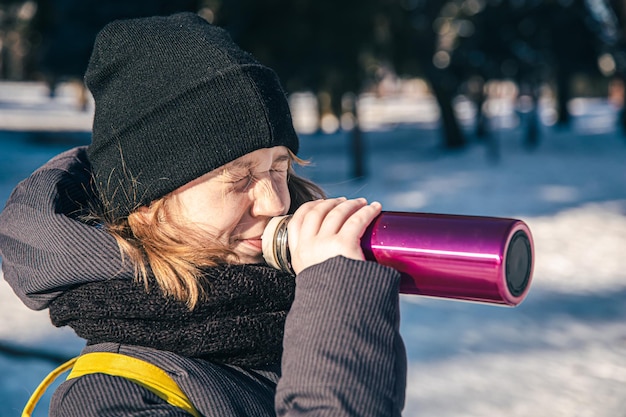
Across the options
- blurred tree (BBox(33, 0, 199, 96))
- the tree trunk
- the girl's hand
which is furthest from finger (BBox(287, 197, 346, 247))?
the tree trunk

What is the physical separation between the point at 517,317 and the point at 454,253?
13.5 feet

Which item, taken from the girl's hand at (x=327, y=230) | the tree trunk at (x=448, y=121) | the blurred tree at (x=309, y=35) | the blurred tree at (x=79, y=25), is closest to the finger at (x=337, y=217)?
the girl's hand at (x=327, y=230)

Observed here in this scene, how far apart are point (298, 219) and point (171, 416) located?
1.23 feet

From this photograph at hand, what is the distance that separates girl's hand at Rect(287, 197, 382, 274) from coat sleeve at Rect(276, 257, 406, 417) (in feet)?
0.10

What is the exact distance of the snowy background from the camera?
3.65 meters

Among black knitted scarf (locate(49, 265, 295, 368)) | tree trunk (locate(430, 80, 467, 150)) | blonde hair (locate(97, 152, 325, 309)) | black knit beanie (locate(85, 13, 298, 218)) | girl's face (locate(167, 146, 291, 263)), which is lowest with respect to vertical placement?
tree trunk (locate(430, 80, 467, 150))

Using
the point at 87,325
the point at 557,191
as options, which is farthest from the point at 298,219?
the point at 557,191

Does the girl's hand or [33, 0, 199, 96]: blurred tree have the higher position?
the girl's hand

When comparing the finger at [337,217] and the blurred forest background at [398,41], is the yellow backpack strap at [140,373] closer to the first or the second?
the finger at [337,217]

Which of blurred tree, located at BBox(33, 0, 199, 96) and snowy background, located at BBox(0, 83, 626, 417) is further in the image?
blurred tree, located at BBox(33, 0, 199, 96)

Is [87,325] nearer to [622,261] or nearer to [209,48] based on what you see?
[209,48]

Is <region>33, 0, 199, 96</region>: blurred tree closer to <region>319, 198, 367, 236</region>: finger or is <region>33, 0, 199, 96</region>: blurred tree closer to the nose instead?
the nose

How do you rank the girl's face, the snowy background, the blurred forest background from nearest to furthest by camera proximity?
the girl's face → the snowy background → the blurred forest background

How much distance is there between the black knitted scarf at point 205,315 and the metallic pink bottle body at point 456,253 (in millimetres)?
223
